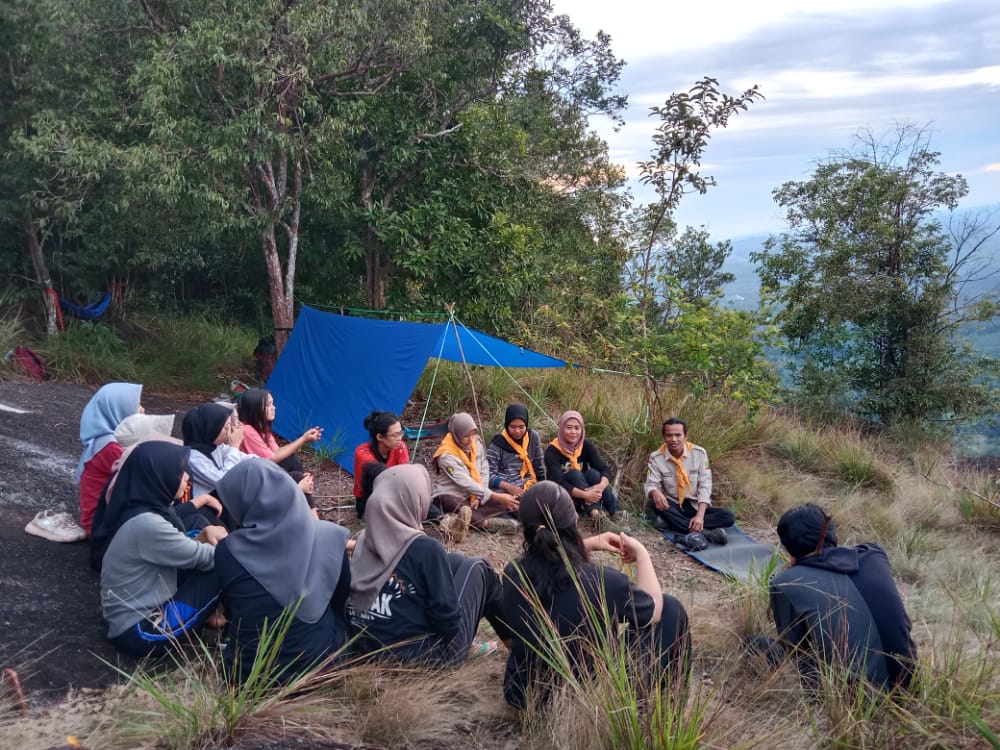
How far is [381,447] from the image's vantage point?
16.9 ft

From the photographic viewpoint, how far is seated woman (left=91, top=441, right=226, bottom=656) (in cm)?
310

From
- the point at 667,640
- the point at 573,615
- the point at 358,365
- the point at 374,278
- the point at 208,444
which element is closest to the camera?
the point at 573,615

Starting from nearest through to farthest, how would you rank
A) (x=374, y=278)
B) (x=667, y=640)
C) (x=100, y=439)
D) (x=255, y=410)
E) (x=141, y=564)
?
(x=667, y=640), (x=141, y=564), (x=100, y=439), (x=255, y=410), (x=374, y=278)

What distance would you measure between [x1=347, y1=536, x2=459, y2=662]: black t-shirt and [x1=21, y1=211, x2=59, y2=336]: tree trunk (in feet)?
28.2

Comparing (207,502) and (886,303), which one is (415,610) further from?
(886,303)

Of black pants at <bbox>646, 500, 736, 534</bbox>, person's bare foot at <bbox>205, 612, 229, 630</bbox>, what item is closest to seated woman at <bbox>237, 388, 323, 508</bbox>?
person's bare foot at <bbox>205, 612, 229, 630</bbox>

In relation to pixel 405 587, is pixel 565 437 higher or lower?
higher

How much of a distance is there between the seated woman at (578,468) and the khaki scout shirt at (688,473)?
31 centimetres

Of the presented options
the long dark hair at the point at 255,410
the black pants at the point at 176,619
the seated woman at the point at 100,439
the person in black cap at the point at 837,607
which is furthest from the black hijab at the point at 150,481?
the person in black cap at the point at 837,607

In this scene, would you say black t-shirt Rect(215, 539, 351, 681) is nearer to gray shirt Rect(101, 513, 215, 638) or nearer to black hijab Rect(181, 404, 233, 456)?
gray shirt Rect(101, 513, 215, 638)

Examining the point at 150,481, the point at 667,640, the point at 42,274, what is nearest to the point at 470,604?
the point at 667,640

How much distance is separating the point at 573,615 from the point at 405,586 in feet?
2.13

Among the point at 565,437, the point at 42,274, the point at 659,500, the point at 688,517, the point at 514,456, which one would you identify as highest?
the point at 42,274

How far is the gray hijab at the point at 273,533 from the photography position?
9.41 feet
